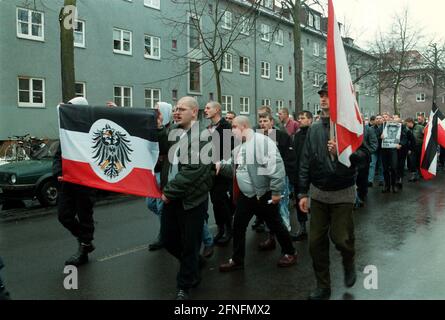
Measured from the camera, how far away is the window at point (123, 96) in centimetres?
2817

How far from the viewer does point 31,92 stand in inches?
934

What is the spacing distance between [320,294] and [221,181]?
8.91 feet

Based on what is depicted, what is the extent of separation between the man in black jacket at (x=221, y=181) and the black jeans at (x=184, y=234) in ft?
4.16

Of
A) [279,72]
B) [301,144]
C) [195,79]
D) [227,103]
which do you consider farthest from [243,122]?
[279,72]

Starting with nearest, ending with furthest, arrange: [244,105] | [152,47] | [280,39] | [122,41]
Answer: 1. [122,41]
2. [152,47]
3. [244,105]
4. [280,39]

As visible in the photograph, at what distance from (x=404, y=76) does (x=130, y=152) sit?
3582 centimetres

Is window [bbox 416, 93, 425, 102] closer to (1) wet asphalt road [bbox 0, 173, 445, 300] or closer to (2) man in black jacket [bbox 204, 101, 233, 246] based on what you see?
(1) wet asphalt road [bbox 0, 173, 445, 300]

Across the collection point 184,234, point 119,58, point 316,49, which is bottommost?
point 184,234

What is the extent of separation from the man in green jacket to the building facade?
54.2 feet

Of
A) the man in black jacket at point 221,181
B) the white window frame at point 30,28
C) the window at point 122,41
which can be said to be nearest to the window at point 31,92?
the white window frame at point 30,28

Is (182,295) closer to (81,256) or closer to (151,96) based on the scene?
(81,256)

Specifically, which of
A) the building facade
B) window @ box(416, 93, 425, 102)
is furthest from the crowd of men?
window @ box(416, 93, 425, 102)

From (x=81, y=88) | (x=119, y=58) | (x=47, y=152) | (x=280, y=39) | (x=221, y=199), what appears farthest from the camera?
(x=280, y=39)
